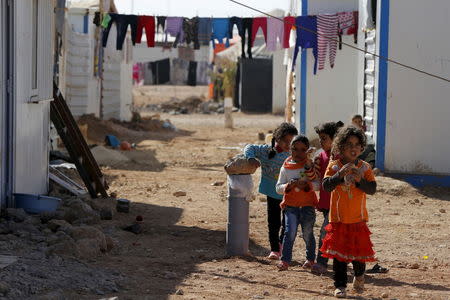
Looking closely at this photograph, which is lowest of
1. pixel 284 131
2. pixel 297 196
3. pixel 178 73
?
pixel 297 196

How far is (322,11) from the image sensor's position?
59.7 feet

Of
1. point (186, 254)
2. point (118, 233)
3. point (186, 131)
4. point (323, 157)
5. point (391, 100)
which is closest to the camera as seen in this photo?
point (323, 157)

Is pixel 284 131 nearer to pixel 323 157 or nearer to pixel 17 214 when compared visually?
pixel 323 157

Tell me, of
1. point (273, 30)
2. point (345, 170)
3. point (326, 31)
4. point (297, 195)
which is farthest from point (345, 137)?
point (273, 30)

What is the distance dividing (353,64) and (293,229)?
37.6 feet

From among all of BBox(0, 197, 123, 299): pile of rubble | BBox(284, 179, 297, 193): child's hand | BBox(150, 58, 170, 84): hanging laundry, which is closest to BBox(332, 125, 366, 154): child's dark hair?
BBox(284, 179, 297, 193): child's hand

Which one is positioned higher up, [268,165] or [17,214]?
[268,165]

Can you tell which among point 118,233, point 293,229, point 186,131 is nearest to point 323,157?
point 293,229

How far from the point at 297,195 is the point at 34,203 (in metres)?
3.11

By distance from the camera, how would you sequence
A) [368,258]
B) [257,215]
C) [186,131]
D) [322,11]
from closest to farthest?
[368,258] < [257,215] < [322,11] < [186,131]

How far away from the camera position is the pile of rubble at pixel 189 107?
38.7m

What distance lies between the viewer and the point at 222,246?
8789 millimetres

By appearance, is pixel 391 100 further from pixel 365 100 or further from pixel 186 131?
pixel 186 131

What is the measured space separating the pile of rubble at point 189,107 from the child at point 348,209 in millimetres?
31382
